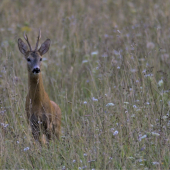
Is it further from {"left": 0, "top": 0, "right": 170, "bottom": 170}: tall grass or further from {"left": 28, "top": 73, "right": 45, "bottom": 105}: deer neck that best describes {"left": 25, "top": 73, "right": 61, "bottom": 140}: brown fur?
{"left": 0, "top": 0, "right": 170, "bottom": 170}: tall grass

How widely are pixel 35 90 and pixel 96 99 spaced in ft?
3.67

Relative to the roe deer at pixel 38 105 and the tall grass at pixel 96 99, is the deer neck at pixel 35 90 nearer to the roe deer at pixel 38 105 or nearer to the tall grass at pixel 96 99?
the roe deer at pixel 38 105

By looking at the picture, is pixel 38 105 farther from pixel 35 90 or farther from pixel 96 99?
pixel 96 99

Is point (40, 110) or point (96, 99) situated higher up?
point (96, 99)

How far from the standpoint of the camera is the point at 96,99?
15.1ft

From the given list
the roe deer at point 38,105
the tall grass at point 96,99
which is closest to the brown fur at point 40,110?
the roe deer at point 38,105

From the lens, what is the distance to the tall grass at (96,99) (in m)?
3.91

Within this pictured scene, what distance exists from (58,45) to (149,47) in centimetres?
188

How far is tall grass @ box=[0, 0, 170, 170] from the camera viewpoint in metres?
3.91

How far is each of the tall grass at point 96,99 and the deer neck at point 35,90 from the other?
177mm

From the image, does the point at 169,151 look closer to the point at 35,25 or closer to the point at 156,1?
the point at 35,25

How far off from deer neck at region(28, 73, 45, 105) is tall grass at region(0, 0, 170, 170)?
18cm

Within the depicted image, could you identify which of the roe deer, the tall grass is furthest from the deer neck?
the tall grass

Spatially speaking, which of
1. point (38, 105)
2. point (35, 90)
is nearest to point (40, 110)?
point (38, 105)
